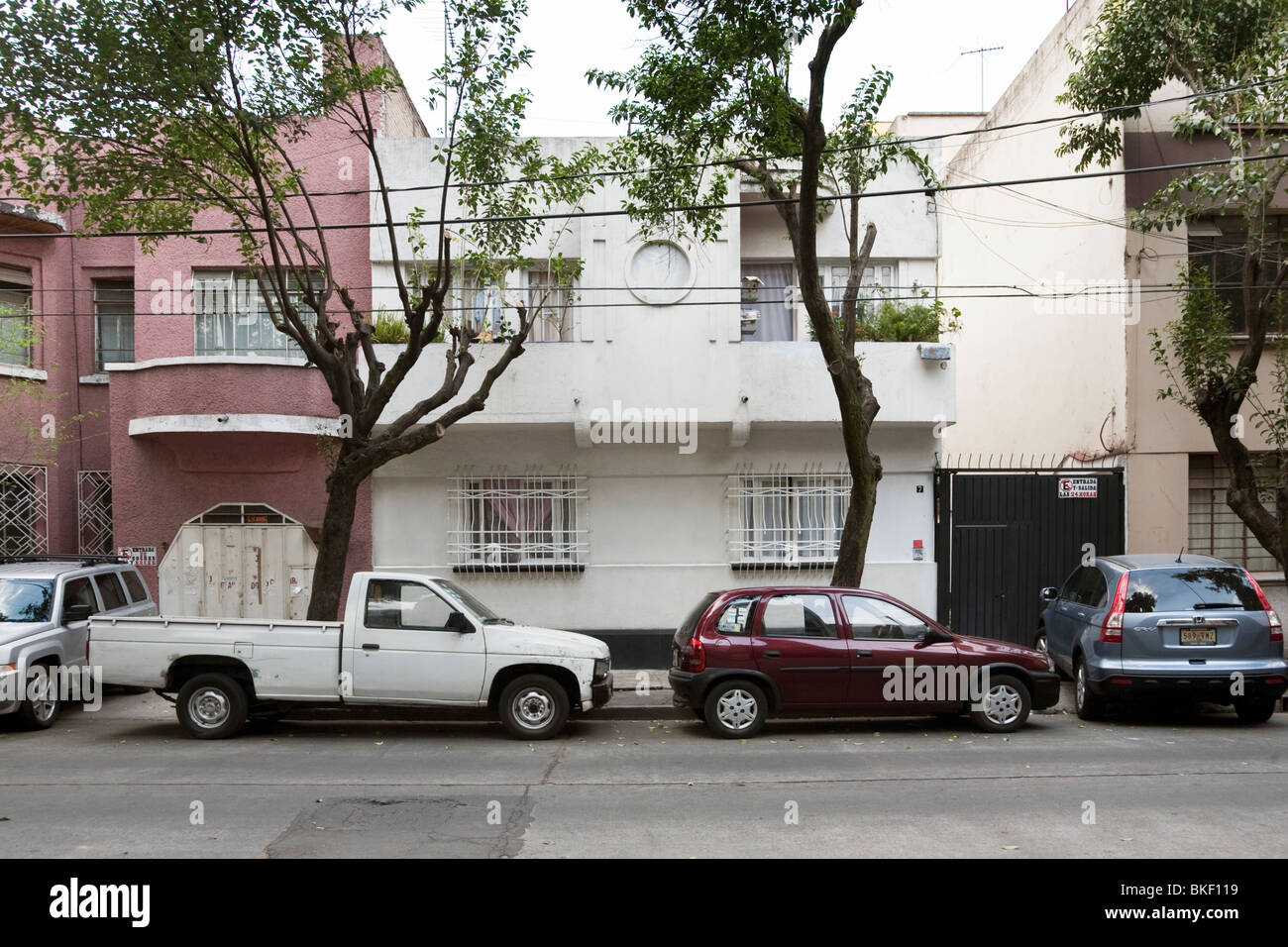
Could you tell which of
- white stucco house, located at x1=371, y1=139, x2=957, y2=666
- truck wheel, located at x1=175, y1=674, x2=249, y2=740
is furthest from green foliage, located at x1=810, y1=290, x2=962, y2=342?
truck wheel, located at x1=175, y1=674, x2=249, y2=740

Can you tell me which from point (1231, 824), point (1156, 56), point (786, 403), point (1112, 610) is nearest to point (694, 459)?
point (786, 403)

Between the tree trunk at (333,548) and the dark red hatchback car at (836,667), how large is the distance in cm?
411

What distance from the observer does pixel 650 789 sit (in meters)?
8.30

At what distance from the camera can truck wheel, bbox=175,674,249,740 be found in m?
10.5

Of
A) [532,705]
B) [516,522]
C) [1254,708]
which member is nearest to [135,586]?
[516,522]

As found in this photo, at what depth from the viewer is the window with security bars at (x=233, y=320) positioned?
50.6ft

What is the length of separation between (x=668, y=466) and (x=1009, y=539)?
511 centimetres

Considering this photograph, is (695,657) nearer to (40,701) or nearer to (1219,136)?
(40,701)

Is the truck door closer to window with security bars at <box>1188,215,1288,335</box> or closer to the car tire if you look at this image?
the car tire

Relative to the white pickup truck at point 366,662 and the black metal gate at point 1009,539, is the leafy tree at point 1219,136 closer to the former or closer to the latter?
the black metal gate at point 1009,539

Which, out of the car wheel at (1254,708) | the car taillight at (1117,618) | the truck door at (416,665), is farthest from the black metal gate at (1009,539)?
the truck door at (416,665)

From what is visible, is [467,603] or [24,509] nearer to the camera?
[467,603]

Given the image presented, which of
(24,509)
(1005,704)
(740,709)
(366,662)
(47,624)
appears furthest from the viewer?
(24,509)

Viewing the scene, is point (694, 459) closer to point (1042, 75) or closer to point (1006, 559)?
point (1006, 559)
